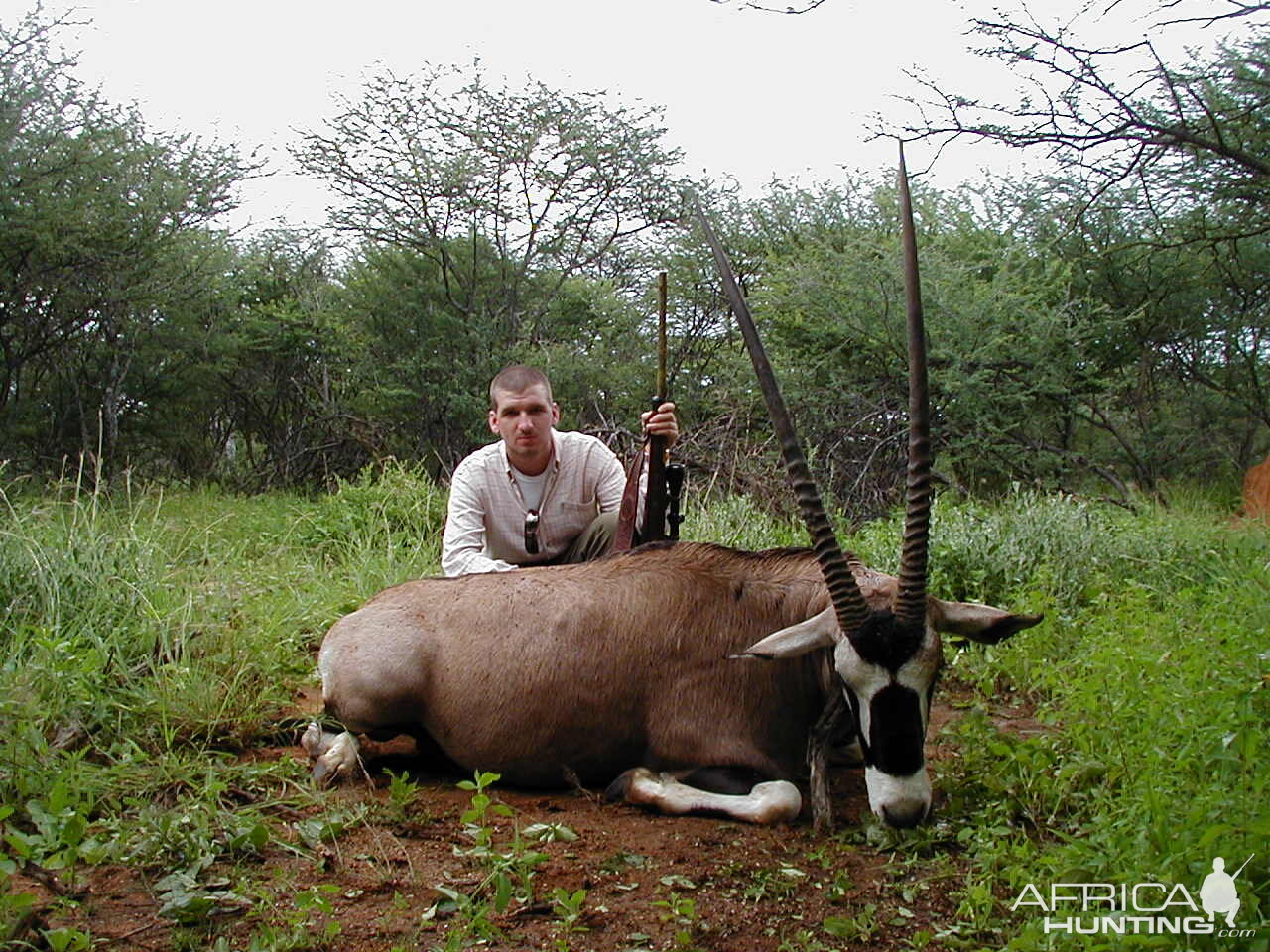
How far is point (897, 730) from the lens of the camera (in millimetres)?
3221

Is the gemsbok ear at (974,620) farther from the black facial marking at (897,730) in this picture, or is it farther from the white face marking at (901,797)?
the white face marking at (901,797)

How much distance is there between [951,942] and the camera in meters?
2.63

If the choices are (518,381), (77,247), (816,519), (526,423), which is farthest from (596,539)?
(77,247)

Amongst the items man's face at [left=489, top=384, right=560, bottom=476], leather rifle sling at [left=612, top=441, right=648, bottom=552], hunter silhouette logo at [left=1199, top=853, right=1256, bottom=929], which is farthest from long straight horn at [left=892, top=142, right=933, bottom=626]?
man's face at [left=489, top=384, right=560, bottom=476]

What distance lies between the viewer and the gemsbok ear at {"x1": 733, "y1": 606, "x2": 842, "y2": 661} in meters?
3.47

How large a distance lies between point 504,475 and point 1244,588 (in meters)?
3.29


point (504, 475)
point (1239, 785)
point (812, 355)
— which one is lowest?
point (1239, 785)

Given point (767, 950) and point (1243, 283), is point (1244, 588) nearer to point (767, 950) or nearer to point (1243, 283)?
point (767, 950)

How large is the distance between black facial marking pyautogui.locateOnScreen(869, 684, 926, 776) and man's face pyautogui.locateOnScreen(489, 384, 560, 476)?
233 centimetres

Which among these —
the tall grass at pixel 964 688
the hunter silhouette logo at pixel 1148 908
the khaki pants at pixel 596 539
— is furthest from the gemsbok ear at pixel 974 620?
the khaki pants at pixel 596 539

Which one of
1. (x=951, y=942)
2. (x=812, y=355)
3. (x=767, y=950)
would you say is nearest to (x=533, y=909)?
(x=767, y=950)

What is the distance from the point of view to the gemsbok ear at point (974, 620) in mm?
3537

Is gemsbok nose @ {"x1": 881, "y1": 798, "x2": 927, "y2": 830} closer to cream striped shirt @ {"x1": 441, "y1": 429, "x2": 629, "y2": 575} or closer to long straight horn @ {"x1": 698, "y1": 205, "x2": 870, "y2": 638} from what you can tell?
long straight horn @ {"x1": 698, "y1": 205, "x2": 870, "y2": 638}

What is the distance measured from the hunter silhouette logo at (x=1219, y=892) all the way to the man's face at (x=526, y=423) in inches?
133
